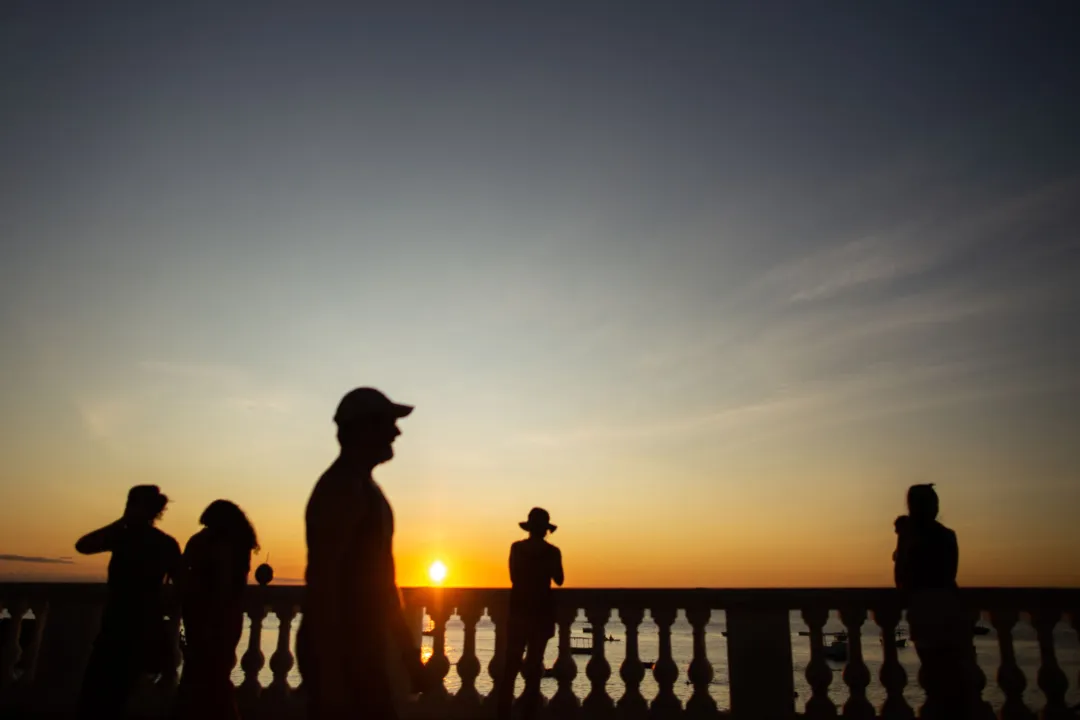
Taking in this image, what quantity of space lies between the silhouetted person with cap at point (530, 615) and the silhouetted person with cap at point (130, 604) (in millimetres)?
3063

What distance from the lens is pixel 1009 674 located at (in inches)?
256

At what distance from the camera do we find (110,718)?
5.42 meters

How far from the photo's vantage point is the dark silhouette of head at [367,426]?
11.4 feet

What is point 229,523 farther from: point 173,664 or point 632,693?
point 632,693

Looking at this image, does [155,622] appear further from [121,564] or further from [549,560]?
[549,560]

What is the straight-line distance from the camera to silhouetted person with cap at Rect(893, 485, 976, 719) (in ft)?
19.7

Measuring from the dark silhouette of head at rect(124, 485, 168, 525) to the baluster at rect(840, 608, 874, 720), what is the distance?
610 centimetres

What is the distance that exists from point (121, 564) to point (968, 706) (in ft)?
22.7

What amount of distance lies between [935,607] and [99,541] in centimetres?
680

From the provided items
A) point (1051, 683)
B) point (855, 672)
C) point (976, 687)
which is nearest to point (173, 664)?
point (855, 672)

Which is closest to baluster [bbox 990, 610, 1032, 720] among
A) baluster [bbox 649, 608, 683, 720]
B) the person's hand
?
Result: baluster [bbox 649, 608, 683, 720]

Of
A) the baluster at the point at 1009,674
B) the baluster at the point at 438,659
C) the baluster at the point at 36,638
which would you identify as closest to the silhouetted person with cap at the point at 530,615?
the baluster at the point at 438,659

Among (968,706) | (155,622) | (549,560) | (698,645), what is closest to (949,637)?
(968,706)

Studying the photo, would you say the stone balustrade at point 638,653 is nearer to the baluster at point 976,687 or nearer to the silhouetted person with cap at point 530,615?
the baluster at point 976,687
